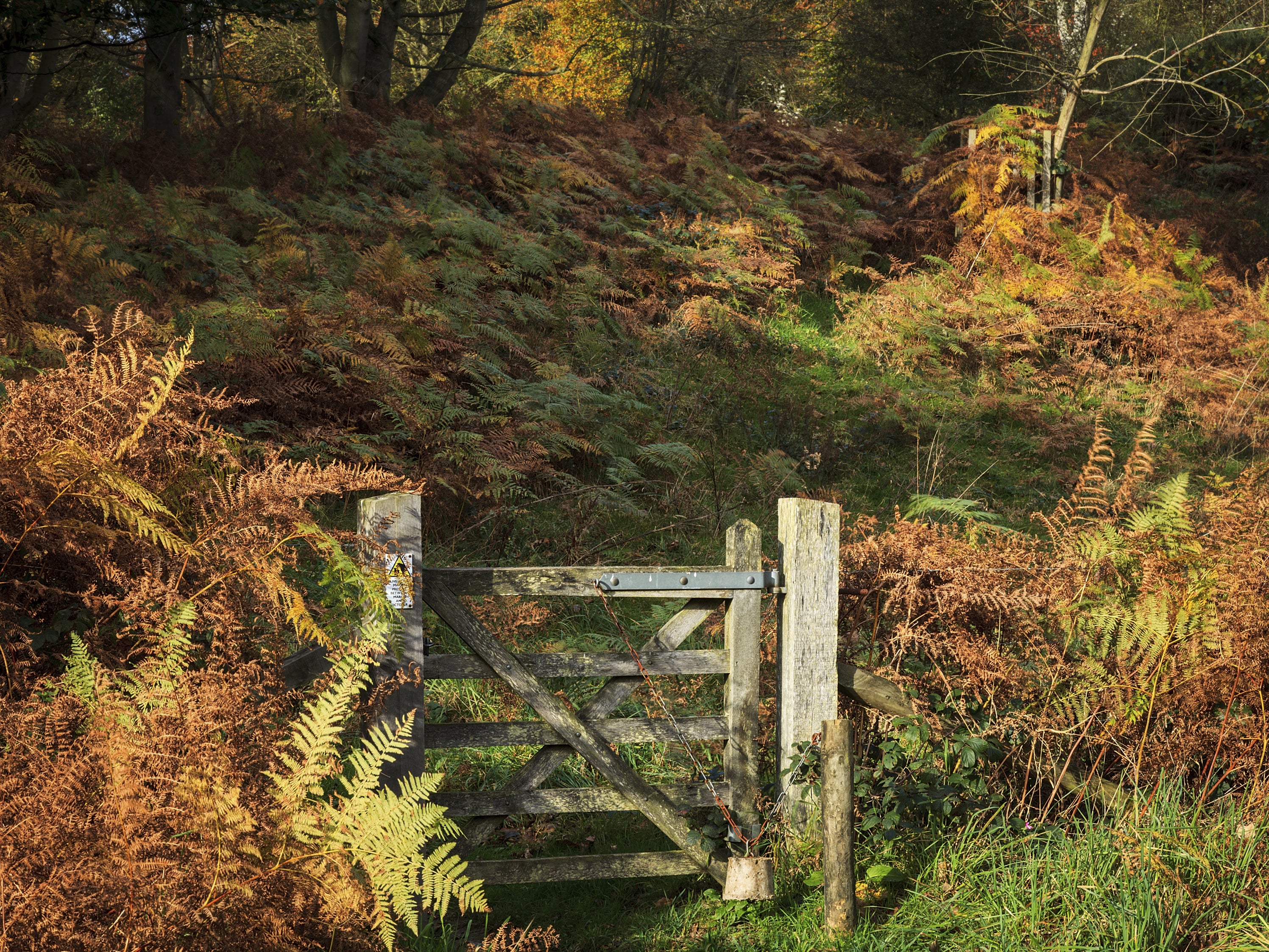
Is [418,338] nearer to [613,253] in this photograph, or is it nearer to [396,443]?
[396,443]

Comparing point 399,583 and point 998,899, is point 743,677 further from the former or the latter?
point 399,583

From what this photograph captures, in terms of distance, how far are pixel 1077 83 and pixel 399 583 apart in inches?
503

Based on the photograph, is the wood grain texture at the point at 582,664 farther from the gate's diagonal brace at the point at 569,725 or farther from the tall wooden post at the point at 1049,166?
the tall wooden post at the point at 1049,166

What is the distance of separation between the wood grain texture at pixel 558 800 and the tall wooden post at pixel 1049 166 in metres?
11.2

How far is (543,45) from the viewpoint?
26625mm

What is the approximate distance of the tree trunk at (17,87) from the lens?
9680mm

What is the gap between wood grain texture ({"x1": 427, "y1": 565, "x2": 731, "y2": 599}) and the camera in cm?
380

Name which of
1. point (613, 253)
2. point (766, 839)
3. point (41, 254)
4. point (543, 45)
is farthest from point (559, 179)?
point (543, 45)

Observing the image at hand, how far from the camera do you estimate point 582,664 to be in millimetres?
3920

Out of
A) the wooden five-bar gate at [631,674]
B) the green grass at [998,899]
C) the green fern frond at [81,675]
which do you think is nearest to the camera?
the green fern frond at [81,675]

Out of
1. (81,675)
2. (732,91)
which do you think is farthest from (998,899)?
(732,91)

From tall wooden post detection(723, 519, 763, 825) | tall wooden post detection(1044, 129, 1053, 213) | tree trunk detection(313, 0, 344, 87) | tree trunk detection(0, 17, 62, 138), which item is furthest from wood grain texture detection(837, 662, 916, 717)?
tree trunk detection(313, 0, 344, 87)

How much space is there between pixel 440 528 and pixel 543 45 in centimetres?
2350

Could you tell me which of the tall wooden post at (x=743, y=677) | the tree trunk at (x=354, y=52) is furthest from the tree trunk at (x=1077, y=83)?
the tall wooden post at (x=743, y=677)
